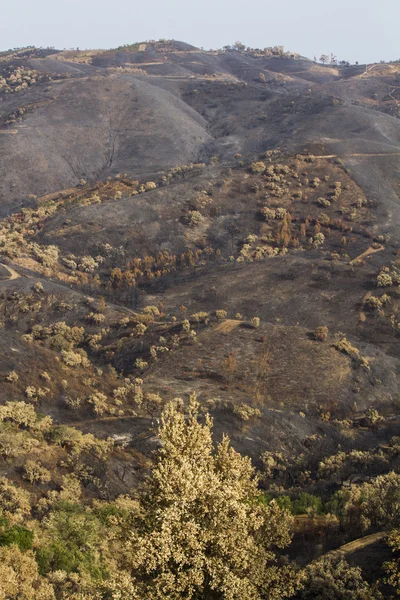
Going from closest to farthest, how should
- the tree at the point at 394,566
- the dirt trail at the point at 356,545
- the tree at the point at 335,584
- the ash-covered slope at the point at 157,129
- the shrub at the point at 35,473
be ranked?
1. the tree at the point at 394,566
2. the tree at the point at 335,584
3. the dirt trail at the point at 356,545
4. the shrub at the point at 35,473
5. the ash-covered slope at the point at 157,129

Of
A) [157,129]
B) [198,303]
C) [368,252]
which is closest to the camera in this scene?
[198,303]

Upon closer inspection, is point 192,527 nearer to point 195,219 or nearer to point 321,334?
point 321,334

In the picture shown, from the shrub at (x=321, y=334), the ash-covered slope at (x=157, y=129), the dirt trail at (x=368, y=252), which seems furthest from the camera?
the ash-covered slope at (x=157, y=129)

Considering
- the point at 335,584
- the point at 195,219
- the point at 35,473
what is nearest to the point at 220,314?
the point at 195,219

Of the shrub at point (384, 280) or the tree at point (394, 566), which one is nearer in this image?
the tree at point (394, 566)

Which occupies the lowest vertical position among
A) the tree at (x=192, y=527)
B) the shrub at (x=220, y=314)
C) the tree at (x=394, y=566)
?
the shrub at (x=220, y=314)

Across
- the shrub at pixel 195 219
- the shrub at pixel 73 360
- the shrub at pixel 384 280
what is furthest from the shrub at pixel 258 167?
the shrub at pixel 73 360

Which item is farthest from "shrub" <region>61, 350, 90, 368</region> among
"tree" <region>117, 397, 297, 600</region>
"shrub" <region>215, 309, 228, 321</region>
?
"tree" <region>117, 397, 297, 600</region>

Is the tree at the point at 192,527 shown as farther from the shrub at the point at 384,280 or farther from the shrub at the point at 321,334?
the shrub at the point at 384,280
